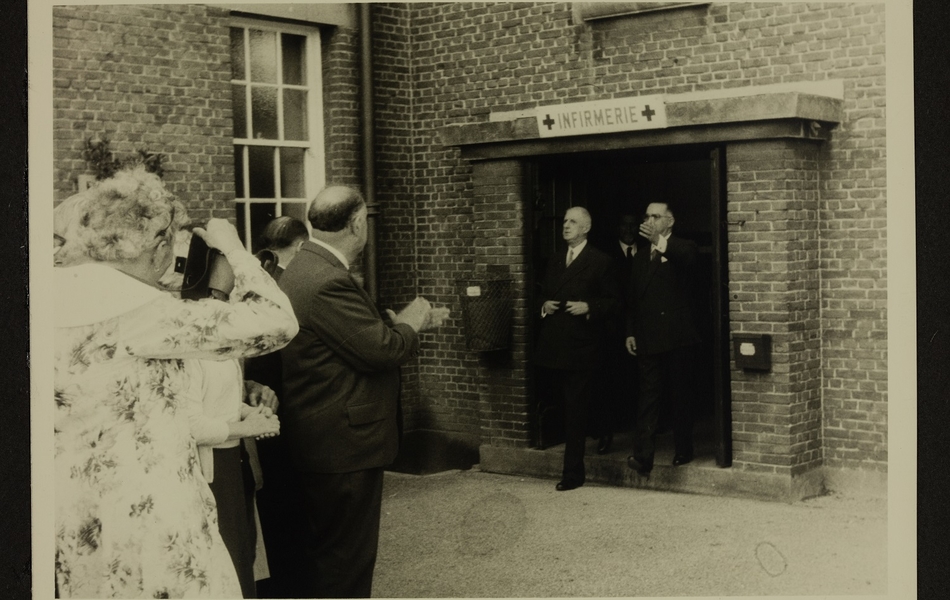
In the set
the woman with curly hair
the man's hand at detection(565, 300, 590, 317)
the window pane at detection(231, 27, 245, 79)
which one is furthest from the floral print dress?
the window pane at detection(231, 27, 245, 79)

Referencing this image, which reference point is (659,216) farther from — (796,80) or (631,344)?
(796,80)

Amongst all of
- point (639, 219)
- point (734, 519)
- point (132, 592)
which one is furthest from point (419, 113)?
point (132, 592)

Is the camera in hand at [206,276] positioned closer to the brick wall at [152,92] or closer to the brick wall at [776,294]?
the brick wall at [152,92]

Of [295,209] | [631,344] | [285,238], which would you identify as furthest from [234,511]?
[295,209]

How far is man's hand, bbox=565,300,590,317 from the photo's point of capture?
8195 mm

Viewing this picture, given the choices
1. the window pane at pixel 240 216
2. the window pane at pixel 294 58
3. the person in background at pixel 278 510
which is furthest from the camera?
the window pane at pixel 294 58

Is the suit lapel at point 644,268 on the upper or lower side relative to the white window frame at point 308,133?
lower

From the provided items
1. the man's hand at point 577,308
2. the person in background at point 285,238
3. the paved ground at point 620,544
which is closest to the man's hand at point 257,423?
the person in background at point 285,238

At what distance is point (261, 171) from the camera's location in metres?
9.29

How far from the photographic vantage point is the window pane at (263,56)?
913cm

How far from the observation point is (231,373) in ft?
13.4

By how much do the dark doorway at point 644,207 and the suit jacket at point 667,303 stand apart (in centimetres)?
25

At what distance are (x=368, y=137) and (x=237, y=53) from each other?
1322mm

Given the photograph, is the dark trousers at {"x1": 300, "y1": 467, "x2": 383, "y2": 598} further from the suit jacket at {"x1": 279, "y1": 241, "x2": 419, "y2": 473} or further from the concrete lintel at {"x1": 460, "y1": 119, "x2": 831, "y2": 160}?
the concrete lintel at {"x1": 460, "y1": 119, "x2": 831, "y2": 160}
